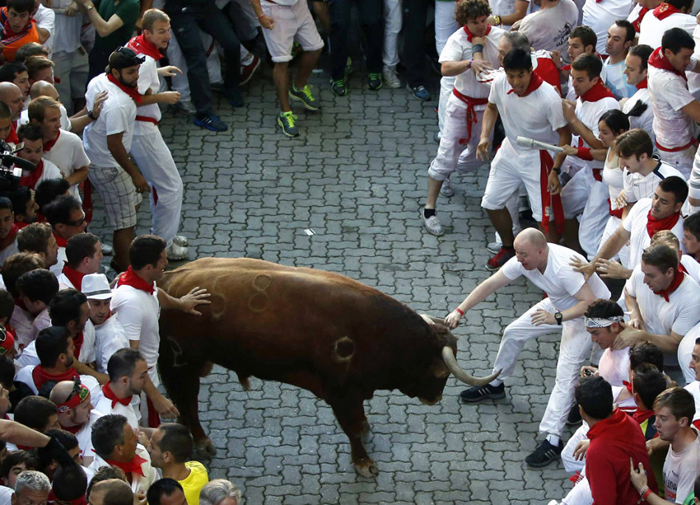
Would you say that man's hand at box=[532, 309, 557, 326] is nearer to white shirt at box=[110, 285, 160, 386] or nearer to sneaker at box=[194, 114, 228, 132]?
white shirt at box=[110, 285, 160, 386]

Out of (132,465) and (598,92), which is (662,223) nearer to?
(598,92)

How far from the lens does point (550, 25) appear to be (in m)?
10.4

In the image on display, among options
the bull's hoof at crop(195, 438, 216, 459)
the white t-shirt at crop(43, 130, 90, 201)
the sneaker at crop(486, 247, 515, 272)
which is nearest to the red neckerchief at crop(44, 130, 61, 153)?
the white t-shirt at crop(43, 130, 90, 201)

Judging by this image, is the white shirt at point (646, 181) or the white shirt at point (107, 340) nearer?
the white shirt at point (107, 340)

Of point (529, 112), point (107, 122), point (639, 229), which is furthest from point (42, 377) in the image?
point (529, 112)

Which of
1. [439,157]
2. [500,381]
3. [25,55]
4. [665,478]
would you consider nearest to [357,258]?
[439,157]

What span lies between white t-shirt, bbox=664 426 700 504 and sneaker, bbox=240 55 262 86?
320 inches

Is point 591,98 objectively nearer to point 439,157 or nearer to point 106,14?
point 439,157

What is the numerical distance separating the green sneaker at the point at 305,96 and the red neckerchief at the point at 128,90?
3.55 m

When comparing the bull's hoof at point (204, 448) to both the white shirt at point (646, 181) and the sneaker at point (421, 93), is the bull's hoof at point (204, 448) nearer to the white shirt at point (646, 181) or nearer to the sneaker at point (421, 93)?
the white shirt at point (646, 181)

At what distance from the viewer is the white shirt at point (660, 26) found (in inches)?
360

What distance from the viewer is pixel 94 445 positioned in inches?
217

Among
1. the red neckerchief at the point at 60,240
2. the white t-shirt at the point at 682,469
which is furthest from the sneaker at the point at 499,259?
the red neckerchief at the point at 60,240

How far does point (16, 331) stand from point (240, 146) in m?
5.39
